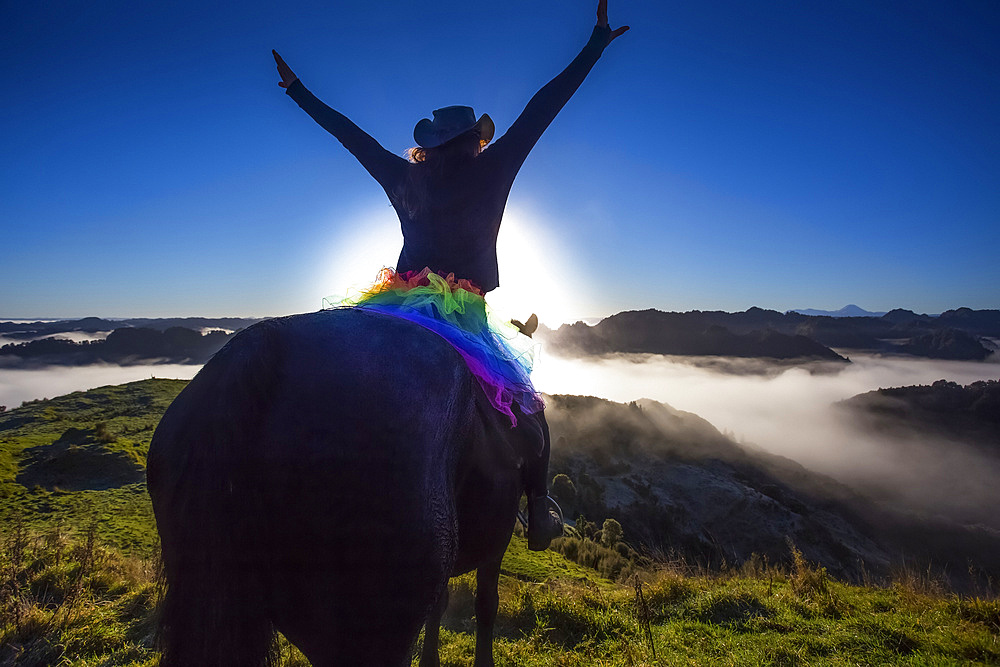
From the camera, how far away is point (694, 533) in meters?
35.8

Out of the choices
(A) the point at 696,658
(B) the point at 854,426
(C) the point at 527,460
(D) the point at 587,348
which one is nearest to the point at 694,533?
(A) the point at 696,658

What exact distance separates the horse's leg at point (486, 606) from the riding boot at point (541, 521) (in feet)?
1.12

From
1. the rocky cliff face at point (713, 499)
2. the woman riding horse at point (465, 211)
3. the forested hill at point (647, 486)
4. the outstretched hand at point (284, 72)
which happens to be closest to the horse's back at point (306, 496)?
the woman riding horse at point (465, 211)

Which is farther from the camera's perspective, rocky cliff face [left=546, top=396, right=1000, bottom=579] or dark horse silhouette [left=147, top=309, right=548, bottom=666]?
rocky cliff face [left=546, top=396, right=1000, bottom=579]

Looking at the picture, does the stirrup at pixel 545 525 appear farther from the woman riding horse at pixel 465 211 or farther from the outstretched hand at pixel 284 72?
the outstretched hand at pixel 284 72

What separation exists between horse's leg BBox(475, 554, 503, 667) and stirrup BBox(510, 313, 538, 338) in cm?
167

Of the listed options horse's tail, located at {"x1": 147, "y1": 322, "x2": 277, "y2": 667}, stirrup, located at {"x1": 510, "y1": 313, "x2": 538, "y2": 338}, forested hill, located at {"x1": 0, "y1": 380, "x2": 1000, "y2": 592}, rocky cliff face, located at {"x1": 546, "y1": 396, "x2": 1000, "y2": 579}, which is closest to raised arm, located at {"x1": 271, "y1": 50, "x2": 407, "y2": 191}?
stirrup, located at {"x1": 510, "y1": 313, "x2": 538, "y2": 338}

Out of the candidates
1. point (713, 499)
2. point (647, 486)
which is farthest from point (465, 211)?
point (713, 499)

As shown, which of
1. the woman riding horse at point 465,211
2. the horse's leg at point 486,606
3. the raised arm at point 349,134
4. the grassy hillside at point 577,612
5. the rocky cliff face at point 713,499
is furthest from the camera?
the rocky cliff face at point 713,499

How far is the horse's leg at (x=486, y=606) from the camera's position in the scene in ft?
9.91

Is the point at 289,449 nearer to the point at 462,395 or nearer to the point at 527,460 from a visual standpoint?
the point at 462,395

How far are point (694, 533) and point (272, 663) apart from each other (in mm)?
42229

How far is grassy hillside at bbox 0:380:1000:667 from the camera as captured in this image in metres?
3.88

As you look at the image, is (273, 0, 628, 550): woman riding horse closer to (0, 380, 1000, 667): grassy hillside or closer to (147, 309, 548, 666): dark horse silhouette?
(147, 309, 548, 666): dark horse silhouette
